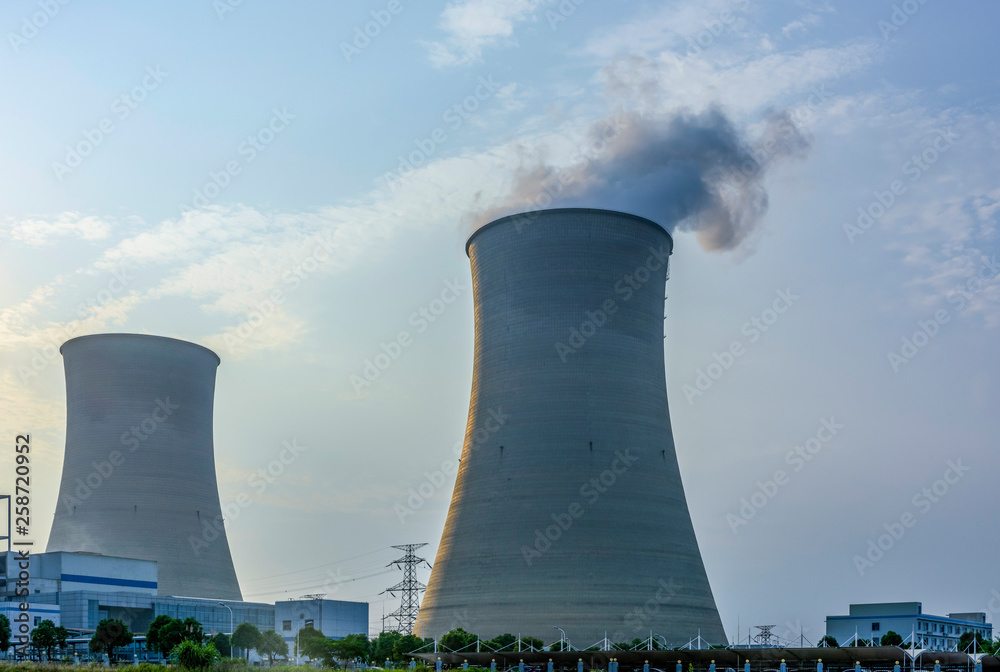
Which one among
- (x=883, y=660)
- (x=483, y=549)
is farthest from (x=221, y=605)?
(x=883, y=660)

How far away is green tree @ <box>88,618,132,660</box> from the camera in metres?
28.2

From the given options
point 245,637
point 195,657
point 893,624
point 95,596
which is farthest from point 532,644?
point 893,624

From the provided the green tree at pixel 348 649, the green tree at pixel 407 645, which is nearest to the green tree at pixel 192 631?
the green tree at pixel 348 649

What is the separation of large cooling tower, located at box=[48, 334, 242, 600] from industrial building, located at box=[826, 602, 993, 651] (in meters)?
23.1

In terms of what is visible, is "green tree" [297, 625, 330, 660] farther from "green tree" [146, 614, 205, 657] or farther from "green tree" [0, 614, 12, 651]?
"green tree" [0, 614, 12, 651]

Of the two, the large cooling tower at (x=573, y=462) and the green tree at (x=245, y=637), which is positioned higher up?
the large cooling tower at (x=573, y=462)

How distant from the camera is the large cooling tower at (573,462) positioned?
23.6 metres

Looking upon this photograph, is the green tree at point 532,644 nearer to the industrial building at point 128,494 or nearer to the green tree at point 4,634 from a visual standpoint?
the industrial building at point 128,494

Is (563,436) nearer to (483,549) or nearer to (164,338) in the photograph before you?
(483,549)

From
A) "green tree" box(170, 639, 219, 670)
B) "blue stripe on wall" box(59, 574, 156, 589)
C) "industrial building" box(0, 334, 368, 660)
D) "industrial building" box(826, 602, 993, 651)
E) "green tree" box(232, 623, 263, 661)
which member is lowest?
"industrial building" box(826, 602, 993, 651)

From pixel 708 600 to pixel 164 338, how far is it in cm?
1659

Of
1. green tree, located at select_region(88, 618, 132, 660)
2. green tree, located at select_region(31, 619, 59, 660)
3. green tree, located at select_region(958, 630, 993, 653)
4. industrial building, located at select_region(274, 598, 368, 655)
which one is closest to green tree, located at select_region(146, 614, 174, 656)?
green tree, located at select_region(88, 618, 132, 660)

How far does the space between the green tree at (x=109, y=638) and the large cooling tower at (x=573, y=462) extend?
29.3 ft

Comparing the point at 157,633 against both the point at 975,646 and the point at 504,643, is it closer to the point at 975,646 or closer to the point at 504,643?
the point at 504,643
